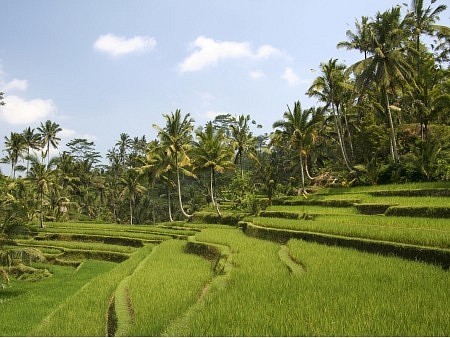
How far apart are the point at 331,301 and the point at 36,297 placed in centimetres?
1087

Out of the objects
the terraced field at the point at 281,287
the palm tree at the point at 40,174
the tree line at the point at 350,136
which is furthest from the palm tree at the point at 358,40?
the palm tree at the point at 40,174

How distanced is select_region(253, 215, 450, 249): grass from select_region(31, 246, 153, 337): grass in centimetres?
675

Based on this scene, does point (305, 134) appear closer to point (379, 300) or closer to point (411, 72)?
point (411, 72)

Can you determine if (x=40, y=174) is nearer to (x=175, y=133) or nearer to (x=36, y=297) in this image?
(x=175, y=133)

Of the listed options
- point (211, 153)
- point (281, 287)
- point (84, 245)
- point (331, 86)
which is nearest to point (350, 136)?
point (331, 86)

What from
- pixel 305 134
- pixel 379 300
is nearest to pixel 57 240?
pixel 305 134

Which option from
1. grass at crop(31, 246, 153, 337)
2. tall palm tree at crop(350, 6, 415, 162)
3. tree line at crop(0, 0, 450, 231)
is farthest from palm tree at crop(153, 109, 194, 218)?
grass at crop(31, 246, 153, 337)

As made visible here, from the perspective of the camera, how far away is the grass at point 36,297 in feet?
33.8

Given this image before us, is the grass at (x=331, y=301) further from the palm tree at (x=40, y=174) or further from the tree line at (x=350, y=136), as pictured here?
the palm tree at (x=40, y=174)

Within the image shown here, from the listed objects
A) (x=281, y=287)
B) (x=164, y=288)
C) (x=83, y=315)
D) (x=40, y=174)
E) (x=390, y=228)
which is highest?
(x=40, y=174)

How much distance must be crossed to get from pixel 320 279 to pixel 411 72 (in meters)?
21.7

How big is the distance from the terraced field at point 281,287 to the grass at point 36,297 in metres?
0.04

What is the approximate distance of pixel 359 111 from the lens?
112ft

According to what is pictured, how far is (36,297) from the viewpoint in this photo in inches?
529
